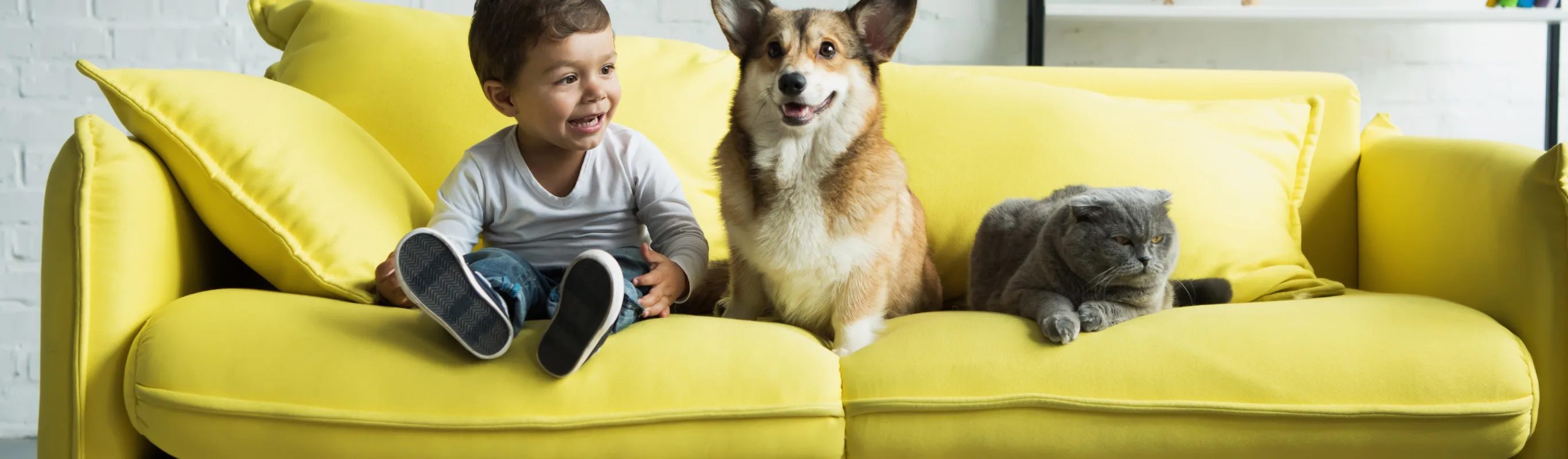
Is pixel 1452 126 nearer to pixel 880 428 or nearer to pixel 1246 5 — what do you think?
pixel 1246 5

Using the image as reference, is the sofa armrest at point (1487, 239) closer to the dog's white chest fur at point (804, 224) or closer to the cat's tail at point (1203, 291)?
the cat's tail at point (1203, 291)

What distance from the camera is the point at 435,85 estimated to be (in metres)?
1.78

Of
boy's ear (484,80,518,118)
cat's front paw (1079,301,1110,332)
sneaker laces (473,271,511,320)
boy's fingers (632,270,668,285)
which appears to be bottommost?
cat's front paw (1079,301,1110,332)

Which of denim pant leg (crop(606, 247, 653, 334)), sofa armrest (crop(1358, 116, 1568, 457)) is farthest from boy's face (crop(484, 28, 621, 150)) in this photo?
sofa armrest (crop(1358, 116, 1568, 457))

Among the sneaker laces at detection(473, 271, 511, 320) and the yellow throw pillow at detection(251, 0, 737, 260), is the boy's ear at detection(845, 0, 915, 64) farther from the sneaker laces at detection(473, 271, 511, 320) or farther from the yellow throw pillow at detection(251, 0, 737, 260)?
the sneaker laces at detection(473, 271, 511, 320)

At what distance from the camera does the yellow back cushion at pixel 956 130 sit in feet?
5.56

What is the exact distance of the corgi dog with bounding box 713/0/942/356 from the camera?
1.35m

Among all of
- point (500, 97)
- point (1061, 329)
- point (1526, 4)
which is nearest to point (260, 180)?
point (500, 97)

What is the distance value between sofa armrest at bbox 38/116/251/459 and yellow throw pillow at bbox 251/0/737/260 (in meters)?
0.52

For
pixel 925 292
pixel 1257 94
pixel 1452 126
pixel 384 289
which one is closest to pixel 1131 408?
pixel 925 292

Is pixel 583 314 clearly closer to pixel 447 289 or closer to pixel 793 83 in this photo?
pixel 447 289

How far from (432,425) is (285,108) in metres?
0.68

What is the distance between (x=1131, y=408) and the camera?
1.16 m

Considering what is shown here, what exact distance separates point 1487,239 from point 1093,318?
62 cm
